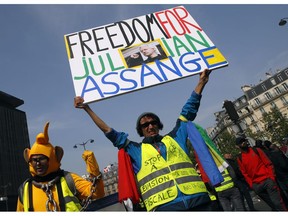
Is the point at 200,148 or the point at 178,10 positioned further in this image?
the point at 178,10

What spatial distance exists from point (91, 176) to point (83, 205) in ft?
1.03

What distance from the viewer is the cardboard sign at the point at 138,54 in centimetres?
330

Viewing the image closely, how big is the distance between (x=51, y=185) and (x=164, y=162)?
112 centimetres

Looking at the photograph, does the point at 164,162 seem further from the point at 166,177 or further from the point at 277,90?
the point at 277,90

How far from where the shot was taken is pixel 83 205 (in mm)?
2625

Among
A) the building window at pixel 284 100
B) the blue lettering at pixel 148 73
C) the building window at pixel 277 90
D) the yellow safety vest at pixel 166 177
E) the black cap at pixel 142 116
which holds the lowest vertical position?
the yellow safety vest at pixel 166 177

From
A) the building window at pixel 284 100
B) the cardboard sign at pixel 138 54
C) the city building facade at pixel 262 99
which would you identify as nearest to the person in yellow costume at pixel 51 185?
the cardboard sign at pixel 138 54

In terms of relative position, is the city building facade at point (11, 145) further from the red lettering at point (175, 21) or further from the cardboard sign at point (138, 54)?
the red lettering at point (175, 21)

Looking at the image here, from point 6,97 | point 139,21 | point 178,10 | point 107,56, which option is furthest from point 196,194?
point 6,97

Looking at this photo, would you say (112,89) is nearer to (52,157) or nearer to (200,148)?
(52,157)

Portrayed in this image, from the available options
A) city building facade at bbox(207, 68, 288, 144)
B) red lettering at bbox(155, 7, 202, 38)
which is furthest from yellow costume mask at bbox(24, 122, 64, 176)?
city building facade at bbox(207, 68, 288, 144)

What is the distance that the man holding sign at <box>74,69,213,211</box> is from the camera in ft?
7.90

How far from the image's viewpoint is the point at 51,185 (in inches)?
104

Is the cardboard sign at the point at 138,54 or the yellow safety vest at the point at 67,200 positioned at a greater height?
the cardboard sign at the point at 138,54
